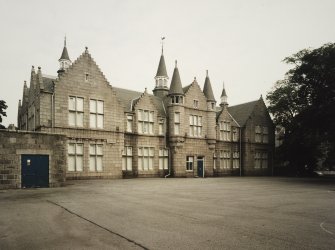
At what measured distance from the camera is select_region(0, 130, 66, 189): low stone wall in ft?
59.7

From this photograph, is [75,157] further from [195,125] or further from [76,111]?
[195,125]

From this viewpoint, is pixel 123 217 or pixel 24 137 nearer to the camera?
pixel 123 217

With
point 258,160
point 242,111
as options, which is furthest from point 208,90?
point 258,160

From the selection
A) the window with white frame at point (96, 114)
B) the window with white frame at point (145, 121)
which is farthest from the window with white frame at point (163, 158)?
the window with white frame at point (96, 114)

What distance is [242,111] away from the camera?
1855 inches

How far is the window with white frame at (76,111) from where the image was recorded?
89.8 feet

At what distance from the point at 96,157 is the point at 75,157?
2.09 m

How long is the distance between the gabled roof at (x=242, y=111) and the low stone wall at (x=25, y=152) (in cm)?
3018

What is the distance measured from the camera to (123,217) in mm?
9195

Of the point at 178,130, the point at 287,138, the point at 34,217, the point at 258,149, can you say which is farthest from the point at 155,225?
the point at 258,149

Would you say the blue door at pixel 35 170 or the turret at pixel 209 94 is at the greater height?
the turret at pixel 209 94

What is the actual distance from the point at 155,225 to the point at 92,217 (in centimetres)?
224

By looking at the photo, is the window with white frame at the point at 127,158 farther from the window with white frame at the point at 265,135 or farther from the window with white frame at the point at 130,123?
the window with white frame at the point at 265,135

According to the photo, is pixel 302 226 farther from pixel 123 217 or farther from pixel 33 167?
pixel 33 167
